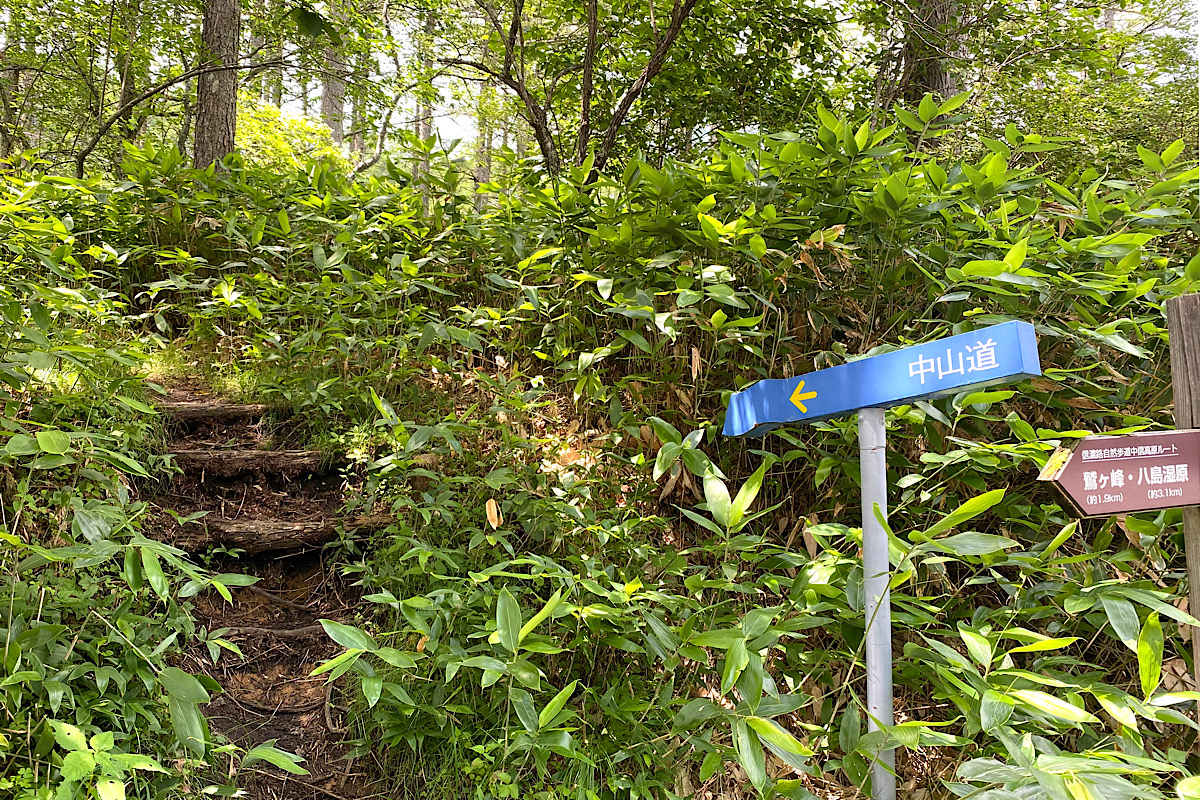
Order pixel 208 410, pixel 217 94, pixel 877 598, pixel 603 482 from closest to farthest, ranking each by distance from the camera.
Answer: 1. pixel 877 598
2. pixel 603 482
3. pixel 208 410
4. pixel 217 94

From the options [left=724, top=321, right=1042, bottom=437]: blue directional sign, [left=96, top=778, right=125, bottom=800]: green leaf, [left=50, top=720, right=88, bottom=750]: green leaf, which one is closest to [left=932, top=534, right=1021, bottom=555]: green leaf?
[left=724, top=321, right=1042, bottom=437]: blue directional sign

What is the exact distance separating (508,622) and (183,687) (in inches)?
30.5

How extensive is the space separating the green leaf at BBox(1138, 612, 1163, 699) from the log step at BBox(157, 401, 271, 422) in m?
3.26

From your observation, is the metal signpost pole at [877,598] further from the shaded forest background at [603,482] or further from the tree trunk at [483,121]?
the tree trunk at [483,121]

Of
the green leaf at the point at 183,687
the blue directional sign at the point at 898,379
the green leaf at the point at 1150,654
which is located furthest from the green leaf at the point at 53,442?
the green leaf at the point at 1150,654

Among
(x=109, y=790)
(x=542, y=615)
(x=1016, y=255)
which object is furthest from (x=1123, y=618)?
(x=109, y=790)

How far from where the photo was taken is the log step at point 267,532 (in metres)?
2.62

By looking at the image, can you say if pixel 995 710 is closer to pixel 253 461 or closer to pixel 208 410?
pixel 253 461

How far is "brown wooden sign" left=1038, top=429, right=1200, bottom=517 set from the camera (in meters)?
1.40

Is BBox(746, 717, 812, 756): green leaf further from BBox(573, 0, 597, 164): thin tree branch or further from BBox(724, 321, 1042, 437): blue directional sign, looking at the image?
BBox(573, 0, 597, 164): thin tree branch

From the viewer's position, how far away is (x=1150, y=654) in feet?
4.09

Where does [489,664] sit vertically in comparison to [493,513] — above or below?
below

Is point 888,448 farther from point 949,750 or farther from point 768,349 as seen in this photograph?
point 949,750

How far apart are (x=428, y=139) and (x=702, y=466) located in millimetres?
2491
